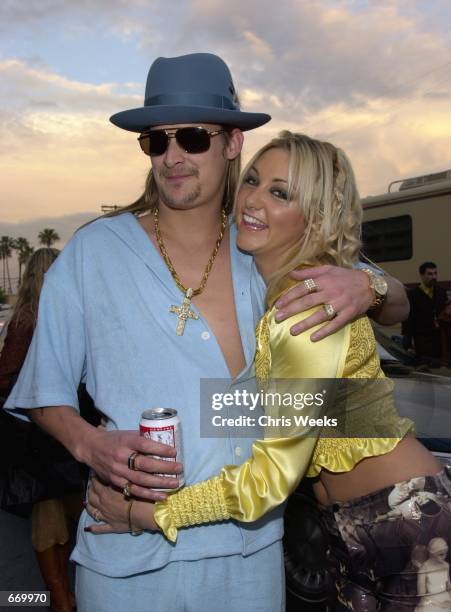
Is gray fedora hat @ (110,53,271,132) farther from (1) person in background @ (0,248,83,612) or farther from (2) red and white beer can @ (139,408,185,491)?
(1) person in background @ (0,248,83,612)

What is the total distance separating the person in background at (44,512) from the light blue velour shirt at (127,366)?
75.6 inches

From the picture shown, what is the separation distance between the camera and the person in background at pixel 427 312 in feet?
31.7

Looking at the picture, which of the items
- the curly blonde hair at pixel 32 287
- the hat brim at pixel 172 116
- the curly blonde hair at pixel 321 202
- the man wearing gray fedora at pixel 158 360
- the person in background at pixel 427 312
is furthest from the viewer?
the person in background at pixel 427 312

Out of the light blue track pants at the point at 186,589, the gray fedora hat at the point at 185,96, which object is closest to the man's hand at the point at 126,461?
the light blue track pants at the point at 186,589

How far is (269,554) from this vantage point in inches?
83.2

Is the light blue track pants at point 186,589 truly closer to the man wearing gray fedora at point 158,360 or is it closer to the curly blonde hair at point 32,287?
the man wearing gray fedora at point 158,360

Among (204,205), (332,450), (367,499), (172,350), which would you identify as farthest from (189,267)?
(367,499)

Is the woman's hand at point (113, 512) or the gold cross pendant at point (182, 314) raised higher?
the gold cross pendant at point (182, 314)

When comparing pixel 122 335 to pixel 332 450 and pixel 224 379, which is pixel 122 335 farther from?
pixel 332 450

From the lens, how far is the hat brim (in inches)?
91.2

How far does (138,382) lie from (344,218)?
930 mm

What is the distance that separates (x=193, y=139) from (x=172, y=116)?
0.37ft

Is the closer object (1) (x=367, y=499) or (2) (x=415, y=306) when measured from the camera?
(1) (x=367, y=499)

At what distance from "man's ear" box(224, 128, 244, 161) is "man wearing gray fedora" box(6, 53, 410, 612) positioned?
0.53 ft
